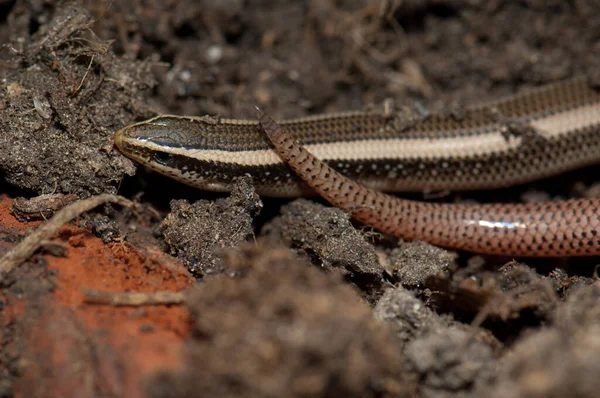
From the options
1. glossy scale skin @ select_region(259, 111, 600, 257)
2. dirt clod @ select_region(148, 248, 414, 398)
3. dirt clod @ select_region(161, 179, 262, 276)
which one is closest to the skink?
glossy scale skin @ select_region(259, 111, 600, 257)

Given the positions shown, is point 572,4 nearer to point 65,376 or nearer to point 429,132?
point 429,132

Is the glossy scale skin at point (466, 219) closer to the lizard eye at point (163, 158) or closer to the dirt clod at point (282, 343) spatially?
the lizard eye at point (163, 158)

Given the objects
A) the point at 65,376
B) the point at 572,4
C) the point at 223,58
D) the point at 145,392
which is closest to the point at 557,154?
the point at 572,4

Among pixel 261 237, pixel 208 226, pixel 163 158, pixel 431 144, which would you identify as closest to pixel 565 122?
pixel 431 144

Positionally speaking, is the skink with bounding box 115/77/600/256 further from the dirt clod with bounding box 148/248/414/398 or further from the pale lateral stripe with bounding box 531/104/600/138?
the dirt clod with bounding box 148/248/414/398

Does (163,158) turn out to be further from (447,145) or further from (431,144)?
(447,145)
